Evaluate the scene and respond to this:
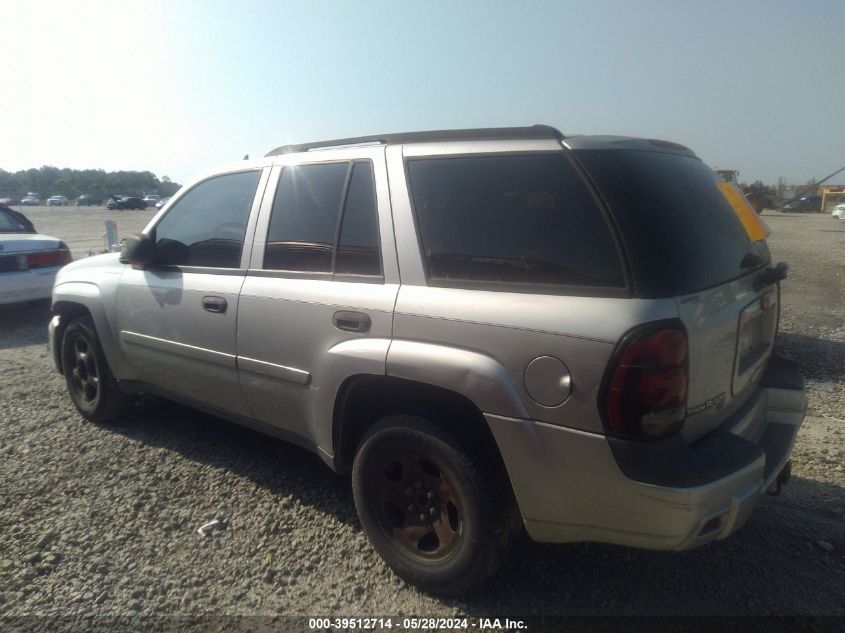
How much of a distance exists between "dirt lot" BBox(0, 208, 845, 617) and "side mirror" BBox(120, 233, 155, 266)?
1282mm

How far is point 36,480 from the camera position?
12.4 ft

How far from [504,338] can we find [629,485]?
66 cm

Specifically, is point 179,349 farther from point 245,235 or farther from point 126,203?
point 126,203

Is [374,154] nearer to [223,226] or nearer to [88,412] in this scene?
[223,226]

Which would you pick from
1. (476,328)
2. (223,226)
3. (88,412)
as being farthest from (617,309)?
(88,412)

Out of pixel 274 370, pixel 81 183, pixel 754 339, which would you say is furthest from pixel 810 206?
pixel 81 183

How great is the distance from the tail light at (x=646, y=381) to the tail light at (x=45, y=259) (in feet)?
27.0

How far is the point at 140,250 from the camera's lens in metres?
3.88

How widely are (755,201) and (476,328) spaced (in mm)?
3134

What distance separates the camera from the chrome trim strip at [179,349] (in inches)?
137

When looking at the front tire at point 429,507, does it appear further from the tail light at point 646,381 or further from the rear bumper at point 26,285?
the rear bumper at point 26,285

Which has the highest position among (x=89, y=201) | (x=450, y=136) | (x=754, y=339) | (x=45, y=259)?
(x=450, y=136)

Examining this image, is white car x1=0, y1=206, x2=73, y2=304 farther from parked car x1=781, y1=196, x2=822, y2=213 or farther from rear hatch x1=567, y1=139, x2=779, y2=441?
parked car x1=781, y1=196, x2=822, y2=213

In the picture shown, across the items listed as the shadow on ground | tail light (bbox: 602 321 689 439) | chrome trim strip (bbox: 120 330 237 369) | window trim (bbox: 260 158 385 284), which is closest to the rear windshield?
tail light (bbox: 602 321 689 439)
